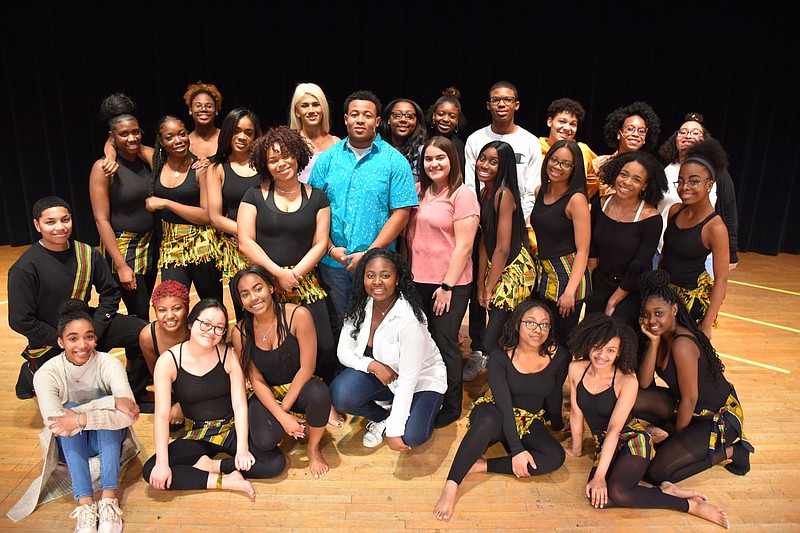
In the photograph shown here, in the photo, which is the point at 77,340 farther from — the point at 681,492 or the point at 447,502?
the point at 681,492

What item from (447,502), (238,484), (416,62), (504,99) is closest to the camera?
(447,502)

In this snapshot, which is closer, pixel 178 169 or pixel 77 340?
pixel 77 340

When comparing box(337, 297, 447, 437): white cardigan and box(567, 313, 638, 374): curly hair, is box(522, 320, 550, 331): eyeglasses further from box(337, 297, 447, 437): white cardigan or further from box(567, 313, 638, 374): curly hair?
box(337, 297, 447, 437): white cardigan

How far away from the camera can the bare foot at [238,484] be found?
7.78 ft

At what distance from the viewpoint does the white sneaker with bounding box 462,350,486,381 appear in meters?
3.42

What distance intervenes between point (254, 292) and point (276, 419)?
0.60 metres

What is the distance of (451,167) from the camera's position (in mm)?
Answer: 2734

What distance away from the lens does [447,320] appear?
2.84 meters

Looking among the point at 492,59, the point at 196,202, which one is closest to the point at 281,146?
the point at 196,202

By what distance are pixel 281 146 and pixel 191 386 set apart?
46.4 inches

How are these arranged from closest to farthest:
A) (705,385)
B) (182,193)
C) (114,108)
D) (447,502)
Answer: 1. (447,502)
2. (705,385)
3. (182,193)
4. (114,108)

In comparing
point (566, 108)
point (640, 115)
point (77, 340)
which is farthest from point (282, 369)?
point (640, 115)

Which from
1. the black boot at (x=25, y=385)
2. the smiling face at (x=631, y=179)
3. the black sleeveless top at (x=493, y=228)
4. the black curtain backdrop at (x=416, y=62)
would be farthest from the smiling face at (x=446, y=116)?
the black curtain backdrop at (x=416, y=62)

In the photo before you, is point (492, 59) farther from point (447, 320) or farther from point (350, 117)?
point (447, 320)
